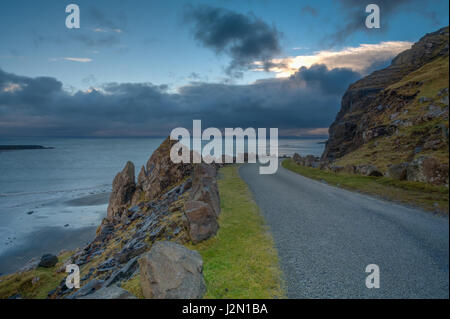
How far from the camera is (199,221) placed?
9406mm

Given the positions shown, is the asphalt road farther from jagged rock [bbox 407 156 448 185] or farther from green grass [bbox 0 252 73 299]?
green grass [bbox 0 252 73 299]

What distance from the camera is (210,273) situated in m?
6.86

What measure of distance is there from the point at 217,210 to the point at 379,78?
235ft

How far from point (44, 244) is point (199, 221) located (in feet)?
80.7

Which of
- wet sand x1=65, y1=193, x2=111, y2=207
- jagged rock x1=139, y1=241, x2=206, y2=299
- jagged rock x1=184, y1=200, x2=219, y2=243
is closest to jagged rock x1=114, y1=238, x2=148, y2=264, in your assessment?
jagged rock x1=184, y1=200, x2=219, y2=243

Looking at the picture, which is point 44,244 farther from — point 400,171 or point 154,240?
point 400,171

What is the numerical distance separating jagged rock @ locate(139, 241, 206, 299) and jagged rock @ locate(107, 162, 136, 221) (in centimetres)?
1999

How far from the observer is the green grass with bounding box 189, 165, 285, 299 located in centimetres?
601

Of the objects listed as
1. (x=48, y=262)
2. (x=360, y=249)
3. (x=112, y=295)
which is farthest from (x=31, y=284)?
(x=360, y=249)

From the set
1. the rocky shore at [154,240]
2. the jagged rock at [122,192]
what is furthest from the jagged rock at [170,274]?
the jagged rock at [122,192]
